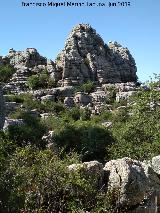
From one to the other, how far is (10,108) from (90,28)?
40.5 meters

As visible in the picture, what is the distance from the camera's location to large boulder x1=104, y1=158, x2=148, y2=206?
1457cm

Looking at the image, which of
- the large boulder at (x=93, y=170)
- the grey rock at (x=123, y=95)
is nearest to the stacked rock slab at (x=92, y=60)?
the grey rock at (x=123, y=95)

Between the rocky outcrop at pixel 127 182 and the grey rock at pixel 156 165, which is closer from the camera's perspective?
the rocky outcrop at pixel 127 182

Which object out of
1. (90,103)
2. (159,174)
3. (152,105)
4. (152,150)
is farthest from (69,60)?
(159,174)

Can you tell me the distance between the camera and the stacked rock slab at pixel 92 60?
9088 cm

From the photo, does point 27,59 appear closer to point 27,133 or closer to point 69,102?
point 69,102

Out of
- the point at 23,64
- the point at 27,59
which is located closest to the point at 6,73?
the point at 23,64

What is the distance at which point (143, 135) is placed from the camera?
31.7 metres

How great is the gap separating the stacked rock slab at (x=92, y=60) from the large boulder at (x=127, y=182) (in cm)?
7387

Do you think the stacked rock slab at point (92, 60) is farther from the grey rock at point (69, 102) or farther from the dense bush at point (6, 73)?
the dense bush at point (6, 73)

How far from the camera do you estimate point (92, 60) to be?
92.7 meters

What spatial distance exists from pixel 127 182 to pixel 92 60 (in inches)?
3108

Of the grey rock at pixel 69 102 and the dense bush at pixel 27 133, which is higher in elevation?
the grey rock at pixel 69 102

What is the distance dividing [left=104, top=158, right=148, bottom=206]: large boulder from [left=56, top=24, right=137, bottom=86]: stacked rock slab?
2908 inches
